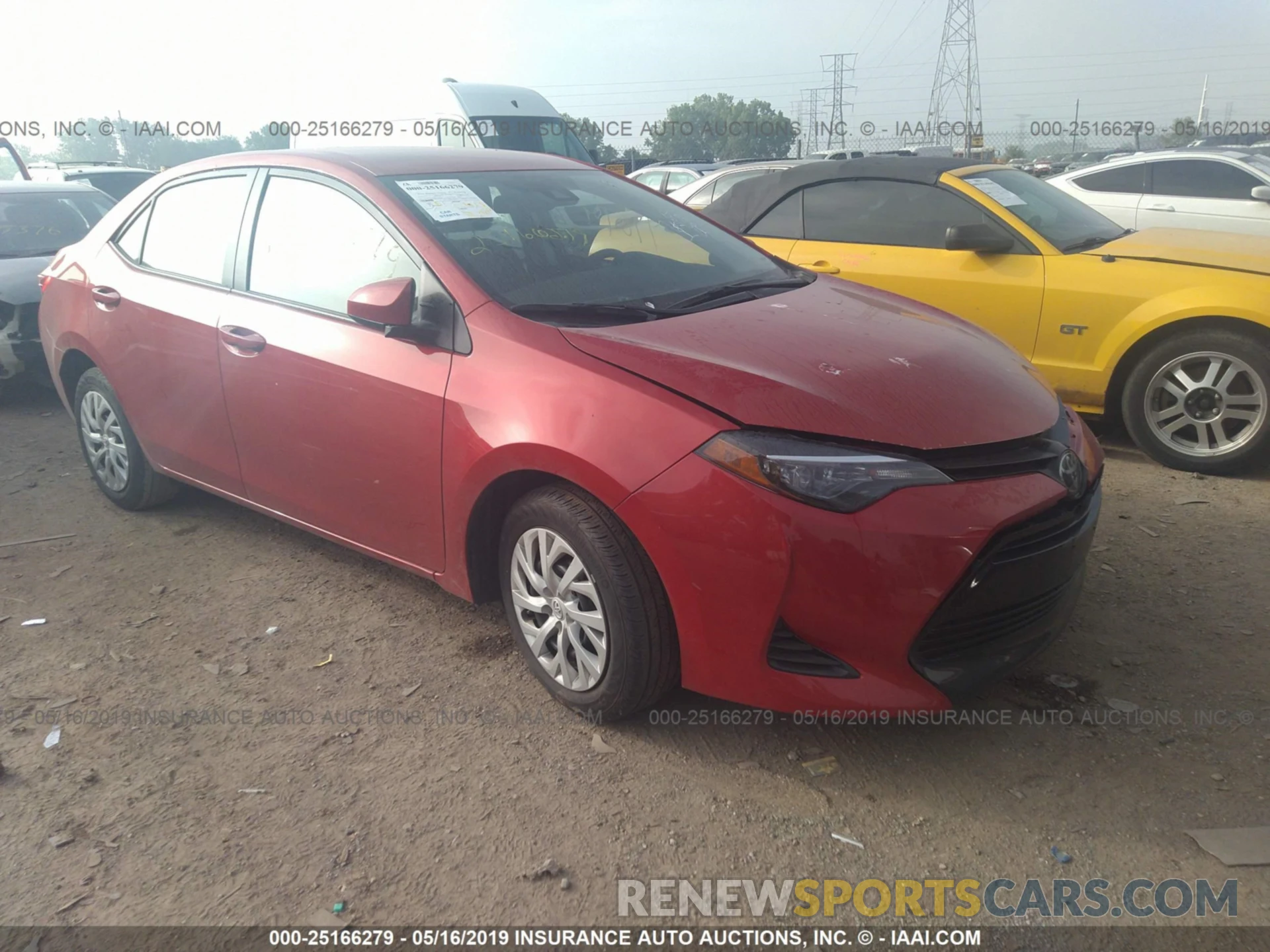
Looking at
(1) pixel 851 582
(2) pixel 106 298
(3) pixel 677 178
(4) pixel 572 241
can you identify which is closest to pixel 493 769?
(1) pixel 851 582

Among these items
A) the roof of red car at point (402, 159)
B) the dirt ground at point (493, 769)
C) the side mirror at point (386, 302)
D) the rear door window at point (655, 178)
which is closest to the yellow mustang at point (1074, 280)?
the dirt ground at point (493, 769)

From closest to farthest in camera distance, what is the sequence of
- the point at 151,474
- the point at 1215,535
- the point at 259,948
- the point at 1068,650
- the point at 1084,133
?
1. the point at 259,948
2. the point at 1068,650
3. the point at 1215,535
4. the point at 151,474
5. the point at 1084,133

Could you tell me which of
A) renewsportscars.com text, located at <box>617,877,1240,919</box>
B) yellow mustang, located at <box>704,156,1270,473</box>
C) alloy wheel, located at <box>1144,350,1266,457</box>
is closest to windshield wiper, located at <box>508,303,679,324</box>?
renewsportscars.com text, located at <box>617,877,1240,919</box>

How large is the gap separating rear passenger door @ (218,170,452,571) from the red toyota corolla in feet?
0.04

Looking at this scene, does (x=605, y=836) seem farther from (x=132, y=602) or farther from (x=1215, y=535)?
(x=1215, y=535)

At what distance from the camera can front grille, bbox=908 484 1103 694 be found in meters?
2.36

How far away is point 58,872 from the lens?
234cm

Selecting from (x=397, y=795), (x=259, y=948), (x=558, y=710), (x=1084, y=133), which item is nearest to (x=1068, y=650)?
(x=558, y=710)

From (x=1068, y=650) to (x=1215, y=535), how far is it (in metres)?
1.36

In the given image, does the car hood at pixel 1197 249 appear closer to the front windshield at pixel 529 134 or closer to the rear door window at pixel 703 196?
the rear door window at pixel 703 196

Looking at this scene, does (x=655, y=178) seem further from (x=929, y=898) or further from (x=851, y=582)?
(x=929, y=898)

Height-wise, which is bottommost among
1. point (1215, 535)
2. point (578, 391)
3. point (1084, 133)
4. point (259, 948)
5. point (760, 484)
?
point (259, 948)

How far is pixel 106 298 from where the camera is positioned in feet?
13.8

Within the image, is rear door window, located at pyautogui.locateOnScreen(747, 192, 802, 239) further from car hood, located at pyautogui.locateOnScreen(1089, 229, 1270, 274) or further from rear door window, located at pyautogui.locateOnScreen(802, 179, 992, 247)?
car hood, located at pyautogui.locateOnScreen(1089, 229, 1270, 274)
